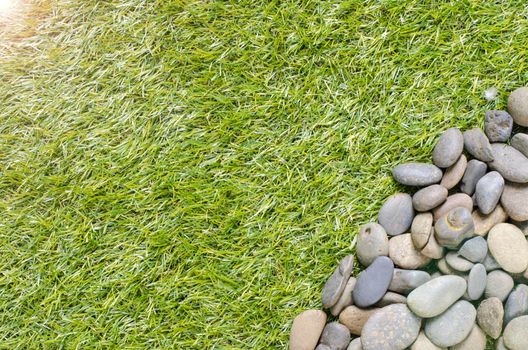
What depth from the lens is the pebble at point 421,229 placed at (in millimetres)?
2092

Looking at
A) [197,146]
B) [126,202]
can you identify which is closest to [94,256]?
[126,202]

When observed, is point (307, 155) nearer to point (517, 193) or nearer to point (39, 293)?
point (517, 193)

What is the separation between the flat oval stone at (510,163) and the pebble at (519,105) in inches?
4.4

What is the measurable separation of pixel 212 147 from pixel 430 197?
87 centimetres

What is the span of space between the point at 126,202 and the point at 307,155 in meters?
0.76

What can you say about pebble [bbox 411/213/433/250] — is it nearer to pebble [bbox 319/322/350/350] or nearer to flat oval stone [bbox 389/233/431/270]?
flat oval stone [bbox 389/233/431/270]

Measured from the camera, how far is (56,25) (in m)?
2.37

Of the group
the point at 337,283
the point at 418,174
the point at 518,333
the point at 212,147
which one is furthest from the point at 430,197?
the point at 212,147

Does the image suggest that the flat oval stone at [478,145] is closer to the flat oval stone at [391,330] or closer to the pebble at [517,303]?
the pebble at [517,303]

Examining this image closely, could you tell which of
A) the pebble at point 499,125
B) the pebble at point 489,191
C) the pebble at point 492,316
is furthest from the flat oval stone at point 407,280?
the pebble at point 499,125

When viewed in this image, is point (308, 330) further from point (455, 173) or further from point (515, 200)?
point (515, 200)

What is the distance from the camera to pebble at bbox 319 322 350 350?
84.3 inches

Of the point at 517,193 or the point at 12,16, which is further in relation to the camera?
the point at 12,16

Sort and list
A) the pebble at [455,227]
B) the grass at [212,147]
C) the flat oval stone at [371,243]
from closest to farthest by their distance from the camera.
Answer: the pebble at [455,227] → the flat oval stone at [371,243] → the grass at [212,147]
